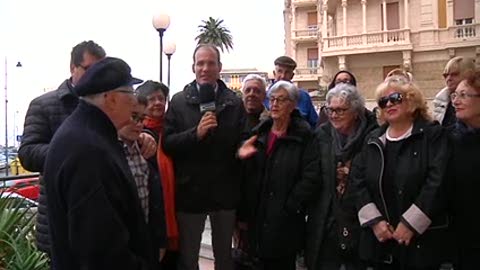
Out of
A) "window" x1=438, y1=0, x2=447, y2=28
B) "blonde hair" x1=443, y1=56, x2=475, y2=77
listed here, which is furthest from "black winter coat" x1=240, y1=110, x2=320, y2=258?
"window" x1=438, y1=0, x2=447, y2=28

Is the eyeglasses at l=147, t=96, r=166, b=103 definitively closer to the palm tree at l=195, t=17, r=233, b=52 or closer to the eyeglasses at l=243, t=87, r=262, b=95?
the eyeglasses at l=243, t=87, r=262, b=95

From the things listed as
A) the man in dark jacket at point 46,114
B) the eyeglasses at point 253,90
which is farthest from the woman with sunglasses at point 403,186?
the man in dark jacket at point 46,114

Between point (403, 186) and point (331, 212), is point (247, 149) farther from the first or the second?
point (403, 186)

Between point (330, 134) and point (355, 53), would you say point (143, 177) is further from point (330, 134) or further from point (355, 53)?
point (355, 53)

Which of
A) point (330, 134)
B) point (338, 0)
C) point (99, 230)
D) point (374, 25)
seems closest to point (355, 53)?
point (374, 25)

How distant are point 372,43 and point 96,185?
2863cm

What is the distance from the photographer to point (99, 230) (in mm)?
2053

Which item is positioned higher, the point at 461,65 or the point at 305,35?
the point at 305,35

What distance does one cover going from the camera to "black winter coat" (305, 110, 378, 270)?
351cm

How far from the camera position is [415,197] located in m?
3.16

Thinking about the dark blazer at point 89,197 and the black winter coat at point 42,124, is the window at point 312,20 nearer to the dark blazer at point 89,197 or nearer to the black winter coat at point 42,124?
the black winter coat at point 42,124

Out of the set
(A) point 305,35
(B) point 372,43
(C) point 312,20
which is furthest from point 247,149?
(C) point 312,20

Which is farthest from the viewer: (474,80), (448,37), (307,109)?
(448,37)

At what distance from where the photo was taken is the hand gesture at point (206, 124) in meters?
Answer: 3.59
